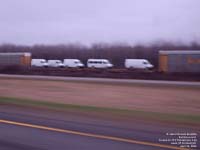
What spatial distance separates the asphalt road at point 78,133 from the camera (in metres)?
7.89

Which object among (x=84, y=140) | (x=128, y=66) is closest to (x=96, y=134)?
A: (x=84, y=140)

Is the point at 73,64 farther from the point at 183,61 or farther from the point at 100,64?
the point at 183,61

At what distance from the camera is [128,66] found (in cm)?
6712

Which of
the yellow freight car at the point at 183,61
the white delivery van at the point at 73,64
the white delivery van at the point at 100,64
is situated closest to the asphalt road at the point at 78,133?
the yellow freight car at the point at 183,61

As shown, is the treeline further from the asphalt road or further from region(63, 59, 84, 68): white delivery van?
the asphalt road

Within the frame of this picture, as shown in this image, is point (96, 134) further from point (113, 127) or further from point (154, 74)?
point (154, 74)

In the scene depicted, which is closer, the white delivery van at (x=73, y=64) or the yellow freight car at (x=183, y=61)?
the yellow freight car at (x=183, y=61)

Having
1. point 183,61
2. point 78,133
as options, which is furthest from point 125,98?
point 183,61

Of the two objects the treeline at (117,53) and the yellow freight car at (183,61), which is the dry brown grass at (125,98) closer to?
the yellow freight car at (183,61)

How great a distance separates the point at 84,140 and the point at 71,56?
90206 mm

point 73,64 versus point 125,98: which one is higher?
point 125,98

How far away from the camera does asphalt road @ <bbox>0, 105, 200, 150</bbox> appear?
7.89 meters

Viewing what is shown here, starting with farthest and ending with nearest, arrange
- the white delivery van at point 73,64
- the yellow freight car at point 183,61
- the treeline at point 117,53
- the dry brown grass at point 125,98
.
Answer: the treeline at point 117,53 < the white delivery van at point 73,64 < the yellow freight car at point 183,61 < the dry brown grass at point 125,98

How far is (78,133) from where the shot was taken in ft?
30.0
